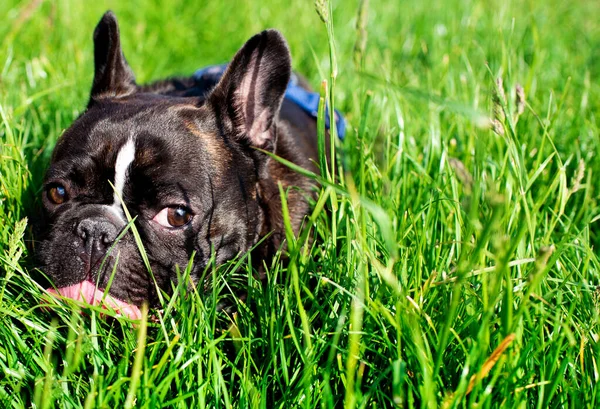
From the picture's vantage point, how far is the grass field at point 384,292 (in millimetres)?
1850

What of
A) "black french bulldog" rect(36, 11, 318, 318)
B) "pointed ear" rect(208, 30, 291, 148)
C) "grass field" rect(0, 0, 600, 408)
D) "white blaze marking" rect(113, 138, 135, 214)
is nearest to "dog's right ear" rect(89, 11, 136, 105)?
"black french bulldog" rect(36, 11, 318, 318)

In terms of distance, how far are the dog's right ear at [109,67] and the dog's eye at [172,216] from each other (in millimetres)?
926

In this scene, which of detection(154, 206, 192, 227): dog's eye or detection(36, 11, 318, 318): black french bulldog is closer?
detection(36, 11, 318, 318): black french bulldog

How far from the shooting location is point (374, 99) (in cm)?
417

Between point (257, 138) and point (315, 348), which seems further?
point (257, 138)

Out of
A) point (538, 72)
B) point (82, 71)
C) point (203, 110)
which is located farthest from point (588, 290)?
point (82, 71)

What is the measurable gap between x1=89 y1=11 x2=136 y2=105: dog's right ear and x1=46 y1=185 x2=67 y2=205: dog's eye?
0.62 metres

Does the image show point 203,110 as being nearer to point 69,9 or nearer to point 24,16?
point 24,16

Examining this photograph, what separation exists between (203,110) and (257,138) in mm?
282

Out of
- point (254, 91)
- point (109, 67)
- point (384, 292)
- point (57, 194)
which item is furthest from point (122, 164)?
point (384, 292)

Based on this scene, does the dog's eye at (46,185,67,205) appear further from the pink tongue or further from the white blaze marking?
the pink tongue

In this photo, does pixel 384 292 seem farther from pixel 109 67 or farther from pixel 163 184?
pixel 109 67

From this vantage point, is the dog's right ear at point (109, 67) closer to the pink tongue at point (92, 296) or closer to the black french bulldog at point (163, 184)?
the black french bulldog at point (163, 184)

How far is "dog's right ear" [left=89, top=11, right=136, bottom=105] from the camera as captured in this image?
329 centimetres
